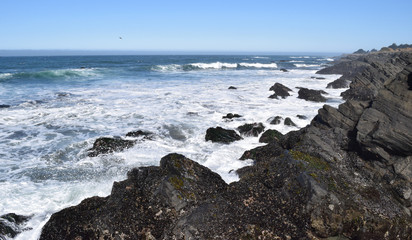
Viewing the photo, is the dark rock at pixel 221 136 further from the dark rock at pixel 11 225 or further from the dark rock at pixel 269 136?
the dark rock at pixel 11 225

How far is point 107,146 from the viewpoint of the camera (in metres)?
13.7

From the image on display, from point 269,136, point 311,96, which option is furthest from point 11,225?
point 311,96

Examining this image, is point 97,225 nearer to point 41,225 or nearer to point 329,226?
point 41,225

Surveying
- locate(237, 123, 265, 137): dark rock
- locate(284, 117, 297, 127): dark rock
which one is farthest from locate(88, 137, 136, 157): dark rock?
locate(284, 117, 297, 127): dark rock

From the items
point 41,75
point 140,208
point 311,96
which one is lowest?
point 311,96

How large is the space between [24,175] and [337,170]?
10.7 m

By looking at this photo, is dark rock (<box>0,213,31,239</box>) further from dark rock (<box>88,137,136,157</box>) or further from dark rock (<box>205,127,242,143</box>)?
dark rock (<box>205,127,242,143</box>)

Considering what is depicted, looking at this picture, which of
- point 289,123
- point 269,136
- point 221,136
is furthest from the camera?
point 289,123

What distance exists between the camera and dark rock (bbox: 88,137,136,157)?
44.0 ft

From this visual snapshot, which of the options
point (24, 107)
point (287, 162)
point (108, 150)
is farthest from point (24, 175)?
point (24, 107)

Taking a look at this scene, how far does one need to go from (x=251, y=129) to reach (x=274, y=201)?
9.28 m

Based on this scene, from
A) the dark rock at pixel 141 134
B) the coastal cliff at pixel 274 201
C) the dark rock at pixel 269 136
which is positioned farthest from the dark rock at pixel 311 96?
the coastal cliff at pixel 274 201

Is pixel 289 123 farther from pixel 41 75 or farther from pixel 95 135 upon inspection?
pixel 41 75

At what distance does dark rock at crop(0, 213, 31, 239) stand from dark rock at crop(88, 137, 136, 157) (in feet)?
17.8
